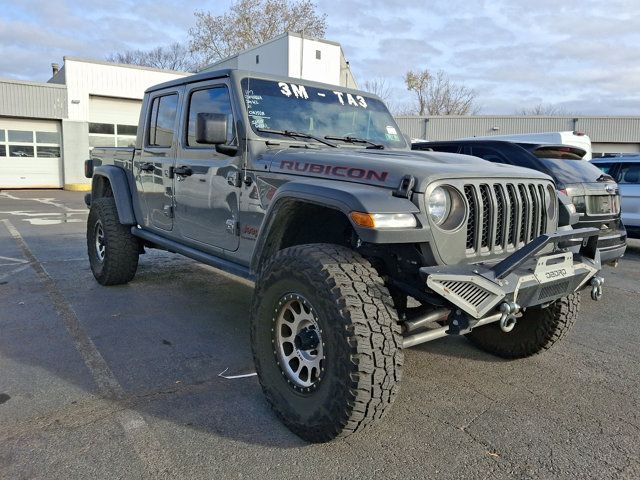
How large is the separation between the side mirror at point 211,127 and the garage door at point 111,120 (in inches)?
824

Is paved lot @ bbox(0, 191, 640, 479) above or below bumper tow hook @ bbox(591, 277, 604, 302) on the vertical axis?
below

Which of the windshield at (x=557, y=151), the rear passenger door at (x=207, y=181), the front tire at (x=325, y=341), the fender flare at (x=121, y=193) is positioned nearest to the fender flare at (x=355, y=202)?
the front tire at (x=325, y=341)

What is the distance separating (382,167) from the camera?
2754 mm

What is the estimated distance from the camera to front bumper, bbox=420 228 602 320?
2.40 metres

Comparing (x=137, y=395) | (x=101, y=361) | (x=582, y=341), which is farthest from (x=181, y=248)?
(x=582, y=341)

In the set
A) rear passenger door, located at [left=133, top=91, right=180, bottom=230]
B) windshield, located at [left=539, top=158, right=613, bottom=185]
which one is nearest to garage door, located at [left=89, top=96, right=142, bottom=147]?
rear passenger door, located at [left=133, top=91, right=180, bottom=230]

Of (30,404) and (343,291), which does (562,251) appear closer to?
(343,291)

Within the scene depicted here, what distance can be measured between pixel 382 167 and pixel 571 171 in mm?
4146

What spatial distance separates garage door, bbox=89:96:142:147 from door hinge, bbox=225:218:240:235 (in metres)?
20.7

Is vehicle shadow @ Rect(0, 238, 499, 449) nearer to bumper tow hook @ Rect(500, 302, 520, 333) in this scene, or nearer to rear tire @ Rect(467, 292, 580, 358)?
Result: rear tire @ Rect(467, 292, 580, 358)

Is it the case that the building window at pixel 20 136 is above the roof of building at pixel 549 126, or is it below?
below

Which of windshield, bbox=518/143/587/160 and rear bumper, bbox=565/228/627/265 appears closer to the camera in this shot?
rear bumper, bbox=565/228/627/265

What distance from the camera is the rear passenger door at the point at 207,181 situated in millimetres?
3762

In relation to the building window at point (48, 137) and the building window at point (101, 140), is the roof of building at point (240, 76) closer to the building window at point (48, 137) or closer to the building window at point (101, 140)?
the building window at point (101, 140)
